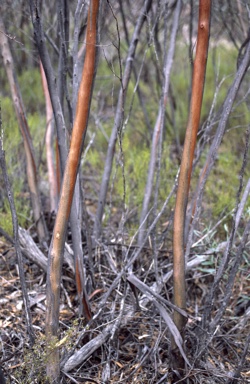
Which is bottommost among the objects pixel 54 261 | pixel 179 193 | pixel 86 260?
pixel 86 260

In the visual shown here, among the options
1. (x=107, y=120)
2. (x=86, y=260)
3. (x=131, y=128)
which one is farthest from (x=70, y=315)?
(x=107, y=120)

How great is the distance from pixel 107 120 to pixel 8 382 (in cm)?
309

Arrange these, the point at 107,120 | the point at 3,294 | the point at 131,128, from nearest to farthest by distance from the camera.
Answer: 1. the point at 3,294
2. the point at 131,128
3. the point at 107,120

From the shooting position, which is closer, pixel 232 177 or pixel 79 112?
pixel 79 112

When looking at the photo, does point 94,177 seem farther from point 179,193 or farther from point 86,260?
point 179,193

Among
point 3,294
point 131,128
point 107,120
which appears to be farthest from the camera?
point 107,120

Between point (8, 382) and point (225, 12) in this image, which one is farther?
point (225, 12)

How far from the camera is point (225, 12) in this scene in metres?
3.57

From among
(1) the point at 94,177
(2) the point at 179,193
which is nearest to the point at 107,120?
(1) the point at 94,177

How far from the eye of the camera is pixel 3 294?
2.48 m

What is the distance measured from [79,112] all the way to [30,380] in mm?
934

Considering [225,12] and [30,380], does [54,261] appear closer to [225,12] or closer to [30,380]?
[30,380]

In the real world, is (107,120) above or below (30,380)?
above

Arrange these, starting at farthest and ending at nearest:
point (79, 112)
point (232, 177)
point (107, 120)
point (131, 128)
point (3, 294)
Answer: point (107, 120), point (131, 128), point (232, 177), point (3, 294), point (79, 112)
